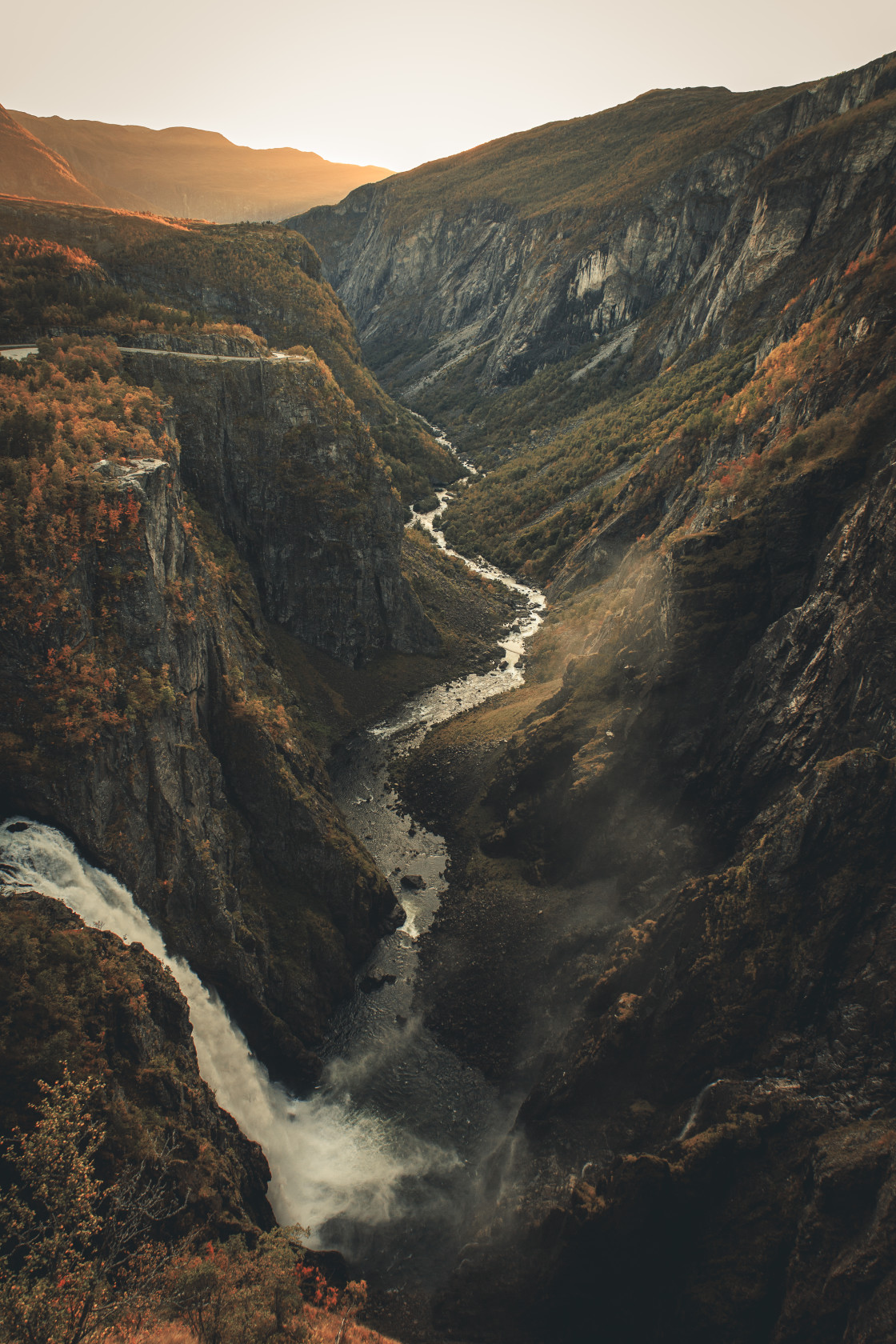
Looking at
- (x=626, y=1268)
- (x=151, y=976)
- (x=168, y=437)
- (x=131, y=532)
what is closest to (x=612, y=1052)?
(x=626, y=1268)

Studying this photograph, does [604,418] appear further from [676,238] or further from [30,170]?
[30,170]

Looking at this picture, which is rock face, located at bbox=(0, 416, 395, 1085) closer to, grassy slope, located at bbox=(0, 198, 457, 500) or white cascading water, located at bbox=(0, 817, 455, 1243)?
A: white cascading water, located at bbox=(0, 817, 455, 1243)

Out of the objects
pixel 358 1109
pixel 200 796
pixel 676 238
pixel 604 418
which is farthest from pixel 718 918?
pixel 676 238

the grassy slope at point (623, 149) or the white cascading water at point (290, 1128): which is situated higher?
the grassy slope at point (623, 149)

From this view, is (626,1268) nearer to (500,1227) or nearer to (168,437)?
(500,1227)

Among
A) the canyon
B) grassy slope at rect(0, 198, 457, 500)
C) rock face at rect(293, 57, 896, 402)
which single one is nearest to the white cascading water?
the canyon

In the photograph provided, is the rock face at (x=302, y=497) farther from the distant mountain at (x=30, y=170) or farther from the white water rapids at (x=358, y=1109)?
the distant mountain at (x=30, y=170)

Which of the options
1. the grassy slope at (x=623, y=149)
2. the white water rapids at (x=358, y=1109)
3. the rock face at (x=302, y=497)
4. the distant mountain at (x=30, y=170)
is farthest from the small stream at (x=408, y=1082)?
the grassy slope at (x=623, y=149)
